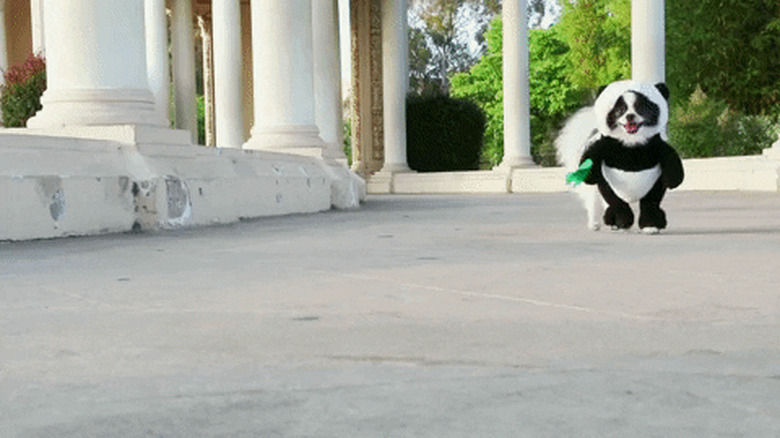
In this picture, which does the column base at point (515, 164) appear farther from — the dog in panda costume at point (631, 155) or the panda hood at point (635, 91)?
the panda hood at point (635, 91)

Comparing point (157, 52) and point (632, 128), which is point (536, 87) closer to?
point (157, 52)

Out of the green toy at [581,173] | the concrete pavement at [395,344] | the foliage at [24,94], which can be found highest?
the foliage at [24,94]

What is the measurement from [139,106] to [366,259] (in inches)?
230

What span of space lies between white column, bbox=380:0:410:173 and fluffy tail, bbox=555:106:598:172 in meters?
32.7

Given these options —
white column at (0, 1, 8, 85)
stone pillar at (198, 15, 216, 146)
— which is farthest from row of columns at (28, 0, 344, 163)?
stone pillar at (198, 15, 216, 146)

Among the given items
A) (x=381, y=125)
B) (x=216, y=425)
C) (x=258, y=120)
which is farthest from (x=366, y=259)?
(x=381, y=125)

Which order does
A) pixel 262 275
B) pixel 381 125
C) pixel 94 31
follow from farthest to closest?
1. pixel 381 125
2. pixel 94 31
3. pixel 262 275

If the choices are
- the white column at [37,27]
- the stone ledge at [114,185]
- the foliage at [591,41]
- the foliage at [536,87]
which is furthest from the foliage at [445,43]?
the stone ledge at [114,185]

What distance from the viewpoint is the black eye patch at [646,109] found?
1034 centimetres

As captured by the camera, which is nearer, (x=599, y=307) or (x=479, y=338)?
(x=479, y=338)

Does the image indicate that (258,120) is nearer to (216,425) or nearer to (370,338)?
(370,338)

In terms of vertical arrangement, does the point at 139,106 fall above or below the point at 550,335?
above

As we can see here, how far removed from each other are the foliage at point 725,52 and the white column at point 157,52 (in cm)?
2517

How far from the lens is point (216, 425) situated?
9.56 feet
